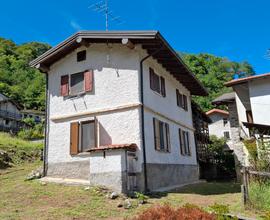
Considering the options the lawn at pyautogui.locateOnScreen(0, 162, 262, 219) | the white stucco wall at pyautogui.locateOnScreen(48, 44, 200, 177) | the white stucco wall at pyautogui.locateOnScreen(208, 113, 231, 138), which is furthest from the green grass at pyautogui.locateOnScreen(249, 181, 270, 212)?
the white stucco wall at pyautogui.locateOnScreen(208, 113, 231, 138)

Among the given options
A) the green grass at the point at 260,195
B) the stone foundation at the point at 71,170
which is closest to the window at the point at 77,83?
the stone foundation at the point at 71,170

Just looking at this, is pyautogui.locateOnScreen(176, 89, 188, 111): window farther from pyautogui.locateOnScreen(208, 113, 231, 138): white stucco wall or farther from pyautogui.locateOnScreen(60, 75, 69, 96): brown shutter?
pyautogui.locateOnScreen(208, 113, 231, 138): white stucco wall

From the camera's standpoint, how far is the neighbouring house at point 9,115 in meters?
55.0

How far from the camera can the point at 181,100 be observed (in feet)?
66.0

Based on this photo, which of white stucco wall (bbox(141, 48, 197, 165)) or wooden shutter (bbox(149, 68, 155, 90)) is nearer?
white stucco wall (bbox(141, 48, 197, 165))

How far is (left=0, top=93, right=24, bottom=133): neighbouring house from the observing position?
180 ft

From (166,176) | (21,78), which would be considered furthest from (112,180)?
(21,78)

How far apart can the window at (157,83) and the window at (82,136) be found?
3.57m

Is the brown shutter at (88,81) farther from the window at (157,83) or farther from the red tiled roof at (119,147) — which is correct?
the red tiled roof at (119,147)

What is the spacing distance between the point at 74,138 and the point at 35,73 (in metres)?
77.1

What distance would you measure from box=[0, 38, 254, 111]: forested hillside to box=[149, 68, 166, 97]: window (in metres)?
41.0

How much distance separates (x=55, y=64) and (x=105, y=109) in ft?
15.3

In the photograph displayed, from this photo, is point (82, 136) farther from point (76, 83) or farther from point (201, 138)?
point (201, 138)

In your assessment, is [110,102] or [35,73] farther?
[35,73]
